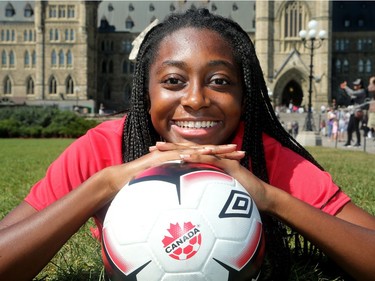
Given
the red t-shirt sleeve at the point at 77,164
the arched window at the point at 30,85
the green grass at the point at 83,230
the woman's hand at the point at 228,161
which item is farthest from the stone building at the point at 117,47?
the woman's hand at the point at 228,161

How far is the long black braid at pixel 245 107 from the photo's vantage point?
2965mm

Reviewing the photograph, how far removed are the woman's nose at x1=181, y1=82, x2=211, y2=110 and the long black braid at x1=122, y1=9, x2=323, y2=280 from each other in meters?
0.33

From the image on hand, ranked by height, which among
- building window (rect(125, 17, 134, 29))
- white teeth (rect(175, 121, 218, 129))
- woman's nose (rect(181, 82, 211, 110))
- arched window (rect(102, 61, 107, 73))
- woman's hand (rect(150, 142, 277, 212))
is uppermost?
building window (rect(125, 17, 134, 29))

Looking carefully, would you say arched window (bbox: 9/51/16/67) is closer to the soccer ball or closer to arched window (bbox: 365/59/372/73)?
arched window (bbox: 365/59/372/73)

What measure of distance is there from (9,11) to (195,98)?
7454 centimetres

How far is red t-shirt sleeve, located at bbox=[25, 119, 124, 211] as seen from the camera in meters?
2.86

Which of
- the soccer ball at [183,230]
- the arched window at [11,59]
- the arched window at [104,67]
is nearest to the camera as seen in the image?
the soccer ball at [183,230]

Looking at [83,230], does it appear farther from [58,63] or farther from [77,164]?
[58,63]

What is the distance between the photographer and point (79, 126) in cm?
3238

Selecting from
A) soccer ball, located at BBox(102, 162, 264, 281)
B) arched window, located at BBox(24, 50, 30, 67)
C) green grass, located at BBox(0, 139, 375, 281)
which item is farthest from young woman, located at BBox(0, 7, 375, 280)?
arched window, located at BBox(24, 50, 30, 67)

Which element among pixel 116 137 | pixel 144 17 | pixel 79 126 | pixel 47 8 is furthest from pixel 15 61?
pixel 116 137

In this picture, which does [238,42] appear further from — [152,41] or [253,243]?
[253,243]

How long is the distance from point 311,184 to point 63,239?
4.00 ft

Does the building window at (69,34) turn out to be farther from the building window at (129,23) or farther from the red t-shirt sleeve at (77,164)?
the red t-shirt sleeve at (77,164)
